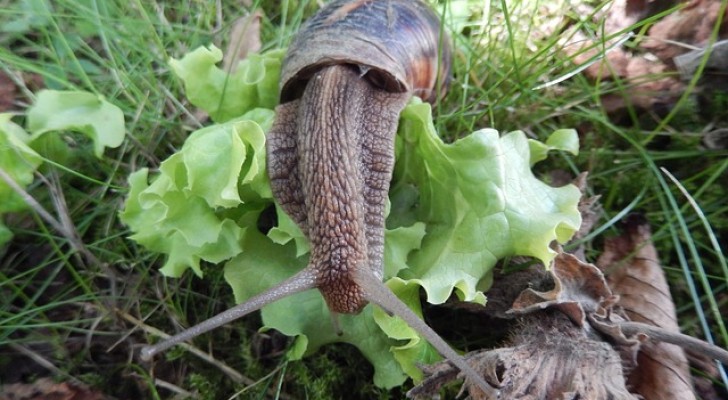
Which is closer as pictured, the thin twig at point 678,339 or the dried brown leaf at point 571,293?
the thin twig at point 678,339

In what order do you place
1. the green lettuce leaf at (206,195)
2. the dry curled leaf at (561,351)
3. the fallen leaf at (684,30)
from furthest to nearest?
the fallen leaf at (684,30) < the green lettuce leaf at (206,195) < the dry curled leaf at (561,351)

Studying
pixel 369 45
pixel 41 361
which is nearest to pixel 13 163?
pixel 41 361

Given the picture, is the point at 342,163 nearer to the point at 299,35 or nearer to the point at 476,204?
the point at 476,204

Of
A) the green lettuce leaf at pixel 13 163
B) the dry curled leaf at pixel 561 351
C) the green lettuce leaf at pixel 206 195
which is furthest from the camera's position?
the green lettuce leaf at pixel 13 163

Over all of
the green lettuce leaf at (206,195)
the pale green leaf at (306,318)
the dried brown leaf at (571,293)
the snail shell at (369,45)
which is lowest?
the pale green leaf at (306,318)

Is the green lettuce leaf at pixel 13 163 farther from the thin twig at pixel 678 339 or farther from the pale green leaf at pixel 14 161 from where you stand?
the thin twig at pixel 678 339

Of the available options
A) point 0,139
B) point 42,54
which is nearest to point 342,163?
point 0,139

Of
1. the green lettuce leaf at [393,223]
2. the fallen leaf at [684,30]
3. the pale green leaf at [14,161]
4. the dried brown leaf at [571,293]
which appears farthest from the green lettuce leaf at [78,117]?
the fallen leaf at [684,30]
